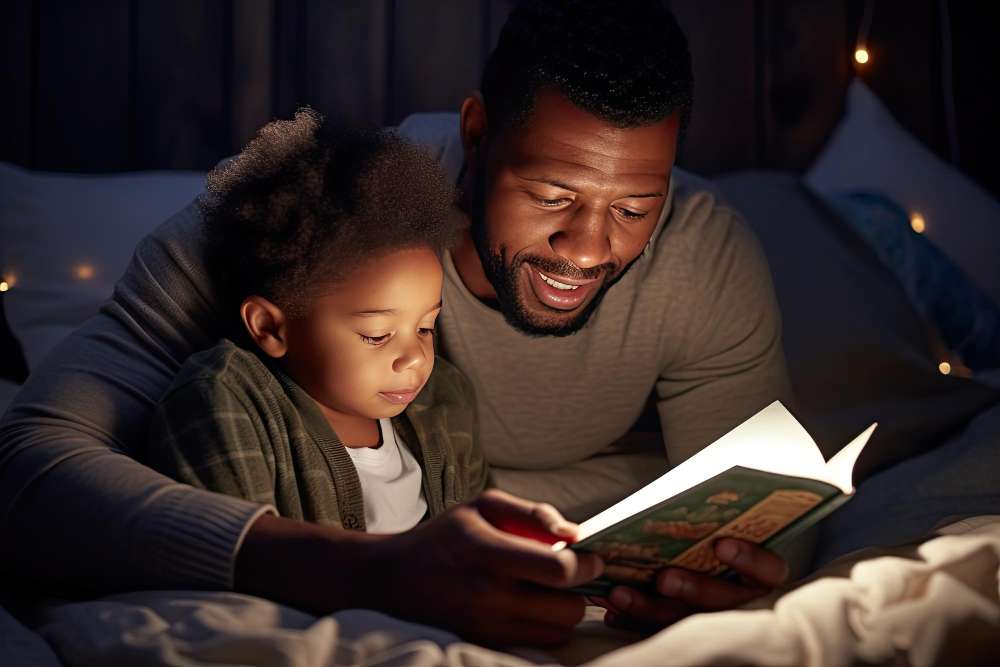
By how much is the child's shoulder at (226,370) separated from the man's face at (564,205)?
364mm

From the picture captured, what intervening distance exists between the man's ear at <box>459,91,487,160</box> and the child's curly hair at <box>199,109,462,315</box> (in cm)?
19

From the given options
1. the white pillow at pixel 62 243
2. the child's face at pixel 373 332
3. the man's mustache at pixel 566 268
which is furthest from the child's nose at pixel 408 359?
the white pillow at pixel 62 243

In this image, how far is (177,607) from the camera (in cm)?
96

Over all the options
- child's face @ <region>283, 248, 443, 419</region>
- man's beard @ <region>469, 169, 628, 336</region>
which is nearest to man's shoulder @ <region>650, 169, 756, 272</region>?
man's beard @ <region>469, 169, 628, 336</region>

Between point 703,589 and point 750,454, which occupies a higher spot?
point 750,454

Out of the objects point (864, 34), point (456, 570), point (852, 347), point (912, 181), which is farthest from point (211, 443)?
point (864, 34)

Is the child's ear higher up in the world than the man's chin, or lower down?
higher up

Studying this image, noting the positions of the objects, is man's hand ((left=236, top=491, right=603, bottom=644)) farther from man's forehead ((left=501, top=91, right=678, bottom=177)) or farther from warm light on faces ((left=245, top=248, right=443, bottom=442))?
man's forehead ((left=501, top=91, right=678, bottom=177))

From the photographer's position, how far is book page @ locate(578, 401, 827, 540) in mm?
1036

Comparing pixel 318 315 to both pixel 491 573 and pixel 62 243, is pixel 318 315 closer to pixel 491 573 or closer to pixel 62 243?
pixel 491 573

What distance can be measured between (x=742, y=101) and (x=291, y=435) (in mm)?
1504

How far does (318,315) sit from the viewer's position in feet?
4.16

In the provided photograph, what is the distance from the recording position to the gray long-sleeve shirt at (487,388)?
1.08 m

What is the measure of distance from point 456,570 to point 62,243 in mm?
1201
